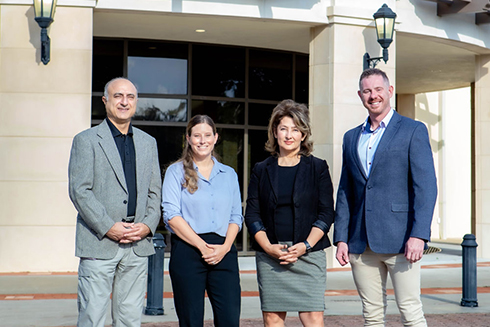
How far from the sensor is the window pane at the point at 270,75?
13544 mm

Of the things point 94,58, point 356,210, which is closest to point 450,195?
point 94,58

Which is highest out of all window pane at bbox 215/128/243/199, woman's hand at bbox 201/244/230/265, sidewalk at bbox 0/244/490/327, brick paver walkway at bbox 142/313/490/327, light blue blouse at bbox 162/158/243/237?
window pane at bbox 215/128/243/199

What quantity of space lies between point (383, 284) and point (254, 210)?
1.01 meters

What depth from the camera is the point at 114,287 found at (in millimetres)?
4336

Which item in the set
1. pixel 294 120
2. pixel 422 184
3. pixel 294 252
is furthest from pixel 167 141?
pixel 422 184

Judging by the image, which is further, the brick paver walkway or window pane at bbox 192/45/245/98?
window pane at bbox 192/45/245/98

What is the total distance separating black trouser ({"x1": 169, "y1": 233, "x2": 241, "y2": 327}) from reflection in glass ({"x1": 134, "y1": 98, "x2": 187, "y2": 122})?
8655 millimetres

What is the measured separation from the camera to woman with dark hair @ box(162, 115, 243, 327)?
4379 millimetres

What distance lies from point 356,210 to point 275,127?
2.68ft

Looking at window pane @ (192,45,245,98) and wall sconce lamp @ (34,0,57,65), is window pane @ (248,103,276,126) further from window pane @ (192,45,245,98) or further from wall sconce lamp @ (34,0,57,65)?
wall sconce lamp @ (34,0,57,65)

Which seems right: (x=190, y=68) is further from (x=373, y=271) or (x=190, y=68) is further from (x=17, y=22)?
(x=373, y=271)

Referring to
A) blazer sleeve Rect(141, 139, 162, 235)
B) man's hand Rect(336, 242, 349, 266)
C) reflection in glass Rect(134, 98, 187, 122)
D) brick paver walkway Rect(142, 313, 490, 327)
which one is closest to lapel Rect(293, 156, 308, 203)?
man's hand Rect(336, 242, 349, 266)

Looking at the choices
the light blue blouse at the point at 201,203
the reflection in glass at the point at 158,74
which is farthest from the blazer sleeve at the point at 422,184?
the reflection in glass at the point at 158,74

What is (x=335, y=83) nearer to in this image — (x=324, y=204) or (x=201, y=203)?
(x=324, y=204)
